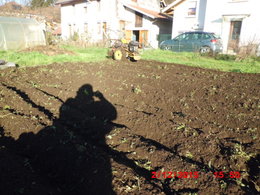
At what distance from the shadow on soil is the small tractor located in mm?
6640

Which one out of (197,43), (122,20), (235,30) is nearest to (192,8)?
(235,30)

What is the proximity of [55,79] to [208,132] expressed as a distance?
544cm

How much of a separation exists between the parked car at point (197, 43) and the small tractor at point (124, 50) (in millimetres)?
5868

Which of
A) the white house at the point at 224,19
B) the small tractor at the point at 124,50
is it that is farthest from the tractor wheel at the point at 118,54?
the white house at the point at 224,19

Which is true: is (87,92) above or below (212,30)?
below

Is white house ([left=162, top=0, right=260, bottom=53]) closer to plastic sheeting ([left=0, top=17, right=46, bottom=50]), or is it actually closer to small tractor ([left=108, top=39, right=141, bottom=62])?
small tractor ([left=108, top=39, right=141, bottom=62])

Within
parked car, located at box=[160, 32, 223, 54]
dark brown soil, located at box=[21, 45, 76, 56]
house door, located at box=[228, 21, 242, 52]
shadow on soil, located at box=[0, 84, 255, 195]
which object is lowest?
shadow on soil, located at box=[0, 84, 255, 195]

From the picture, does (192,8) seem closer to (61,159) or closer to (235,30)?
(235,30)

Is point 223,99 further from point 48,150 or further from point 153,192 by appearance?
point 48,150

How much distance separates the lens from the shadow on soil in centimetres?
250

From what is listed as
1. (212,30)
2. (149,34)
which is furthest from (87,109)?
(149,34)

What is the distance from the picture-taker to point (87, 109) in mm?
4844

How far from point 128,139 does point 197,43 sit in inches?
526

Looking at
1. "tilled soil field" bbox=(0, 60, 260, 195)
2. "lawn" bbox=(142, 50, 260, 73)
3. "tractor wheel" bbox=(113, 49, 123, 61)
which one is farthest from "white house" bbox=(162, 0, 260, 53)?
"tilled soil field" bbox=(0, 60, 260, 195)
